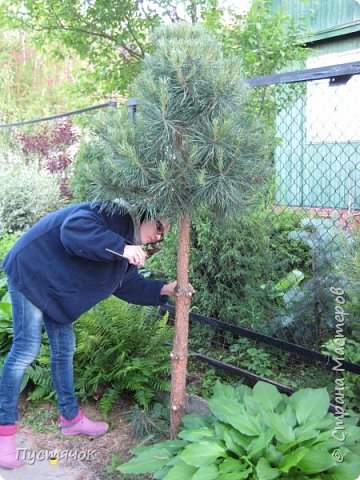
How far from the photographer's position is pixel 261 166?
2.35m

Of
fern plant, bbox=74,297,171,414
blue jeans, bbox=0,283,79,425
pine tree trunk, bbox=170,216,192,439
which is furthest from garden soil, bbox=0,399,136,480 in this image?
pine tree trunk, bbox=170,216,192,439

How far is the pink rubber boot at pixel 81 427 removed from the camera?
313cm

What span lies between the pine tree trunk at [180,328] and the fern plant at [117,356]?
23.4 inches

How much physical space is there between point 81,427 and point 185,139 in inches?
77.1

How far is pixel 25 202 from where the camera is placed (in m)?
7.27

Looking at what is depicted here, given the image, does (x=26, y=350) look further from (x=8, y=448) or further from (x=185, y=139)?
(x=185, y=139)

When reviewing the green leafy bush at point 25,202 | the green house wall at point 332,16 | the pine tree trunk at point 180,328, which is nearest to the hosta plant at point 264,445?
the pine tree trunk at point 180,328

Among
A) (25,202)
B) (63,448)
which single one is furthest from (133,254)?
(25,202)

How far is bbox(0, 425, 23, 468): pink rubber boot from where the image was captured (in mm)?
2820

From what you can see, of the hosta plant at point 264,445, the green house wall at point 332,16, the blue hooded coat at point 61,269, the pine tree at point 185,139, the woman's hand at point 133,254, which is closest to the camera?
the hosta plant at point 264,445

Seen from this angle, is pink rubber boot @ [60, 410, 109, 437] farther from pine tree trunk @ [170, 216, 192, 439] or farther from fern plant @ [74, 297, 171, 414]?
pine tree trunk @ [170, 216, 192, 439]

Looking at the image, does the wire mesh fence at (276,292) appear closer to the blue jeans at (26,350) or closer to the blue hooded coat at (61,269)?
the blue hooded coat at (61,269)

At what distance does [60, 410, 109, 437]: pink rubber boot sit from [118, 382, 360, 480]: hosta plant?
0.81m

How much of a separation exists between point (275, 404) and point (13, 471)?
154 centimetres
